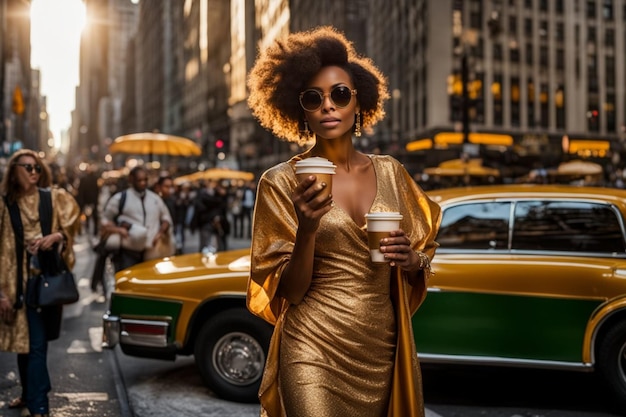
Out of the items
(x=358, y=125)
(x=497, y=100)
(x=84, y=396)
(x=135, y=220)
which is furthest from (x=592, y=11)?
(x=358, y=125)

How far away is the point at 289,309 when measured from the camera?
2430mm

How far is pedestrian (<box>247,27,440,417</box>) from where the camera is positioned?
2.33m

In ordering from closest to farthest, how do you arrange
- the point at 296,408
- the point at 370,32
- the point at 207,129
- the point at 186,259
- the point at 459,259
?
the point at 296,408 → the point at 459,259 → the point at 186,259 → the point at 370,32 → the point at 207,129

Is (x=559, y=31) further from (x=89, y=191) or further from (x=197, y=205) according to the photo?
(x=197, y=205)

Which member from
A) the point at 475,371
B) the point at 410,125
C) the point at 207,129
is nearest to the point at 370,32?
the point at 410,125

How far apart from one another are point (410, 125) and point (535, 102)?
9.94 metres

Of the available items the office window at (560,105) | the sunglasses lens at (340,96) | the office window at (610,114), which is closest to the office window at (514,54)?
the office window at (560,105)

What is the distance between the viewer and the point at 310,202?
2.05 metres

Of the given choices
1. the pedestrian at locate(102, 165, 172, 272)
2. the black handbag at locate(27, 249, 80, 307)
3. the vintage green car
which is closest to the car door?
the vintage green car

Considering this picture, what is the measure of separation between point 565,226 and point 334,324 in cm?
383

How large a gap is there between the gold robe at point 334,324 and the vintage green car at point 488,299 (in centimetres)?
302

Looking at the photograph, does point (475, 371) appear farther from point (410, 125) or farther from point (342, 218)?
point (410, 125)

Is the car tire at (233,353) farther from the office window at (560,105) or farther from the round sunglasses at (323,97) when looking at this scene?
the office window at (560,105)

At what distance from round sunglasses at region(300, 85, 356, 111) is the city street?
10.7 ft
